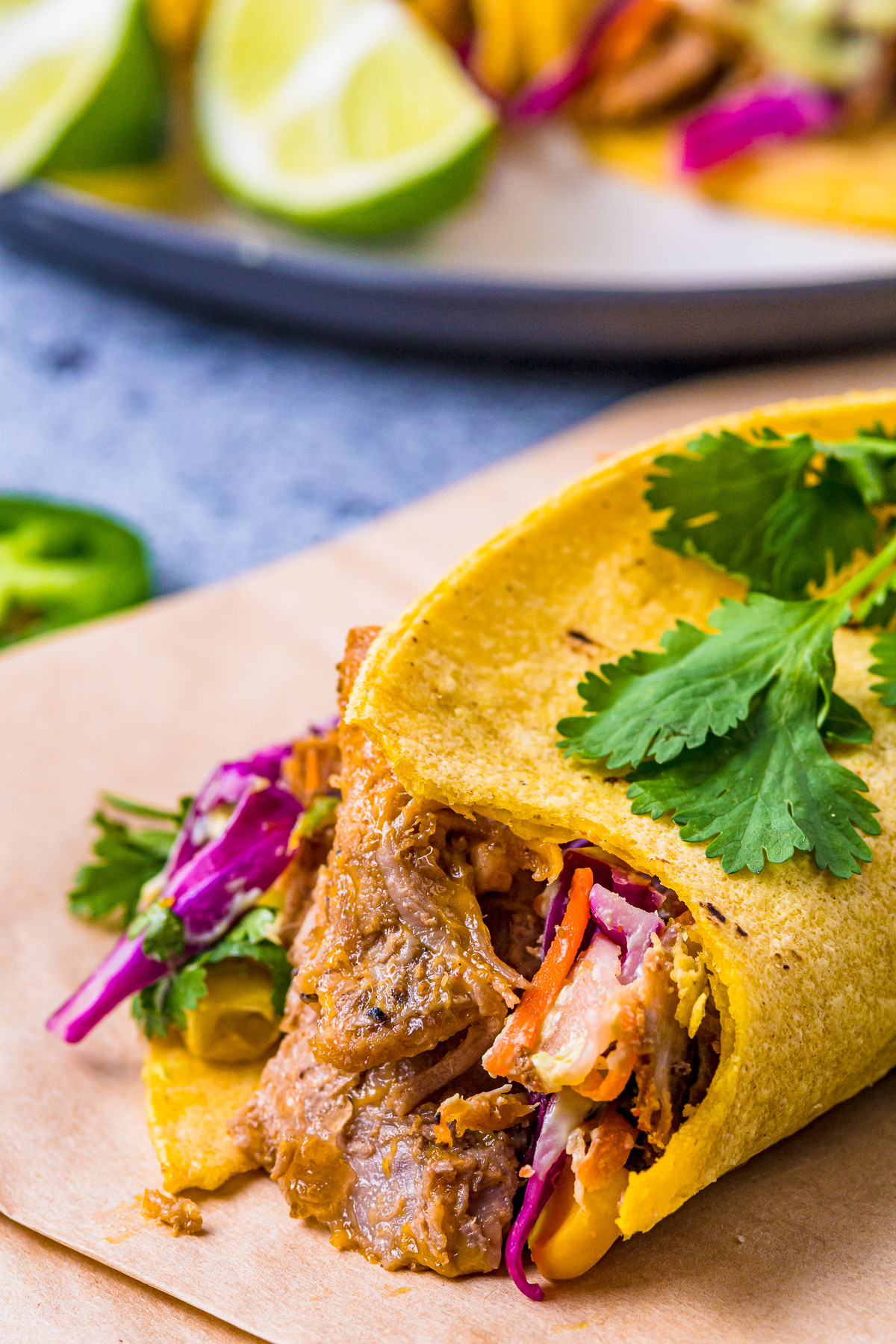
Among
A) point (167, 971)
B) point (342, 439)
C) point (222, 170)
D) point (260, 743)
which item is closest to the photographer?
point (167, 971)

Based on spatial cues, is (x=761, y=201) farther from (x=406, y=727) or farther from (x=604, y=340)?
(x=406, y=727)

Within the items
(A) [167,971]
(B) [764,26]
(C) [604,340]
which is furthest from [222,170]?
(A) [167,971]

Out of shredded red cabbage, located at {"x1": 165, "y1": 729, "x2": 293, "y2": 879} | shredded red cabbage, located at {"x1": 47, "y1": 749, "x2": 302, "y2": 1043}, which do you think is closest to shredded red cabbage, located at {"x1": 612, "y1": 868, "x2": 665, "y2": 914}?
shredded red cabbage, located at {"x1": 47, "y1": 749, "x2": 302, "y2": 1043}

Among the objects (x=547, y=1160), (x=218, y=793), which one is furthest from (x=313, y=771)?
(x=547, y=1160)

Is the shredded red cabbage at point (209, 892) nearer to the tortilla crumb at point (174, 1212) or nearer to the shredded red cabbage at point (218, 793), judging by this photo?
the shredded red cabbage at point (218, 793)

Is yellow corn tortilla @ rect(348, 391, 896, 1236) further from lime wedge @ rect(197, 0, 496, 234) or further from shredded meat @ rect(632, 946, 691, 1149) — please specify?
lime wedge @ rect(197, 0, 496, 234)

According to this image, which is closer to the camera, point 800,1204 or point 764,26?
point 800,1204
